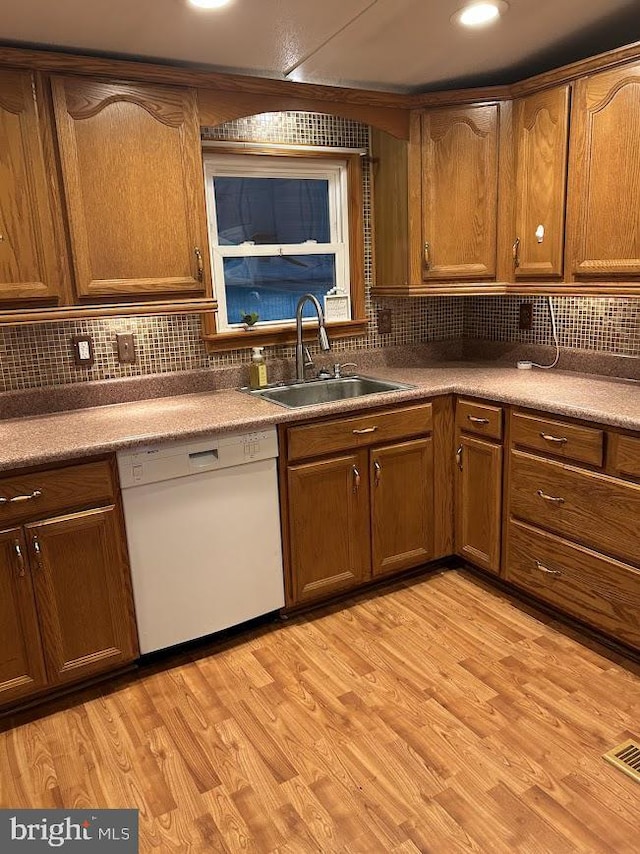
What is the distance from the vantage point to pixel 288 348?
313cm

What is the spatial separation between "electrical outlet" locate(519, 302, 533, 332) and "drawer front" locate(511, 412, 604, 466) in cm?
84

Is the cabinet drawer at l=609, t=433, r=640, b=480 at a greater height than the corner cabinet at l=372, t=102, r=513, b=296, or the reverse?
the corner cabinet at l=372, t=102, r=513, b=296

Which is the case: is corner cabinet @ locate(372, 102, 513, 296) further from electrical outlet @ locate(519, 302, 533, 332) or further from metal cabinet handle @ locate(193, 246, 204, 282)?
metal cabinet handle @ locate(193, 246, 204, 282)

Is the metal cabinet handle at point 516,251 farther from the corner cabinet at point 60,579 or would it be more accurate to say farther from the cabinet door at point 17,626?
the cabinet door at point 17,626

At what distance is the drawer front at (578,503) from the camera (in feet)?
7.41

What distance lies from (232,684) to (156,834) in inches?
25.4

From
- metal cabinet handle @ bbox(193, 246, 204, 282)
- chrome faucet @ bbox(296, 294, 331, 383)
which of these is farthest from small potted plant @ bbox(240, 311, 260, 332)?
metal cabinet handle @ bbox(193, 246, 204, 282)

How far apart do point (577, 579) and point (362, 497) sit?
90 cm

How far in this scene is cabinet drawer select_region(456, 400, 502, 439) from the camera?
106 inches

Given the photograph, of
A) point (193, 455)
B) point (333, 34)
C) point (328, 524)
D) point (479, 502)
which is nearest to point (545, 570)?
point (479, 502)

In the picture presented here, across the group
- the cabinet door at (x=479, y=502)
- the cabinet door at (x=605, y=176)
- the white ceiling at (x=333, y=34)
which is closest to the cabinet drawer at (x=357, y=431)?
the cabinet door at (x=479, y=502)

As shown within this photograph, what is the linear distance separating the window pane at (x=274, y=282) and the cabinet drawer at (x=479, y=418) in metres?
0.88

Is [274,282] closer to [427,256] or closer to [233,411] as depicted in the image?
[427,256]

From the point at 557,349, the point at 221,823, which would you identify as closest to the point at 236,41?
the point at 557,349
